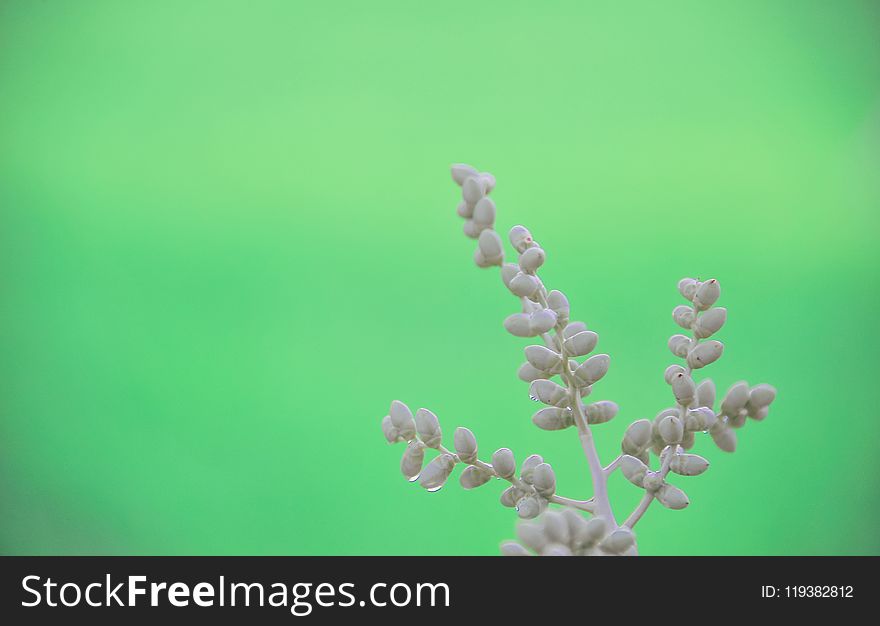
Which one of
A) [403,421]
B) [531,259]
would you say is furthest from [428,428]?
[531,259]

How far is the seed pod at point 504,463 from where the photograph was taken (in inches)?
16.3

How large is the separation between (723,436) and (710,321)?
74mm

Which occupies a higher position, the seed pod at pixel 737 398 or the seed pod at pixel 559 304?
the seed pod at pixel 559 304

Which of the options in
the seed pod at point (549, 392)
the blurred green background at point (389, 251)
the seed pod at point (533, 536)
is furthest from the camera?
the blurred green background at point (389, 251)

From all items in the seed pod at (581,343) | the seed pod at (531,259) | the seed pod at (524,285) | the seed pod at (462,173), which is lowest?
the seed pod at (581,343)

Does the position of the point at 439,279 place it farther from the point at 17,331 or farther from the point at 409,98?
the point at 17,331

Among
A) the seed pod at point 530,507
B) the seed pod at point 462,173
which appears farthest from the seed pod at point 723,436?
the seed pod at point 462,173

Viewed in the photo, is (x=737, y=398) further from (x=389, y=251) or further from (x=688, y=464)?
(x=389, y=251)

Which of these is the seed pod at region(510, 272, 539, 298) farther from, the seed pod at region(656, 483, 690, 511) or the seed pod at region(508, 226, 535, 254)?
the seed pod at region(656, 483, 690, 511)

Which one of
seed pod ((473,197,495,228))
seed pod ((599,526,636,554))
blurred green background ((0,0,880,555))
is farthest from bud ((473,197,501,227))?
blurred green background ((0,0,880,555))

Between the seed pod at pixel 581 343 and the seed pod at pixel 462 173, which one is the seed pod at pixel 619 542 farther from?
the seed pod at pixel 462 173

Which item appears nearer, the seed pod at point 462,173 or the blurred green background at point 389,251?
the seed pod at point 462,173

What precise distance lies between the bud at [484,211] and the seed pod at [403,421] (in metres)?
0.13

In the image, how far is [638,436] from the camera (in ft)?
1.45
